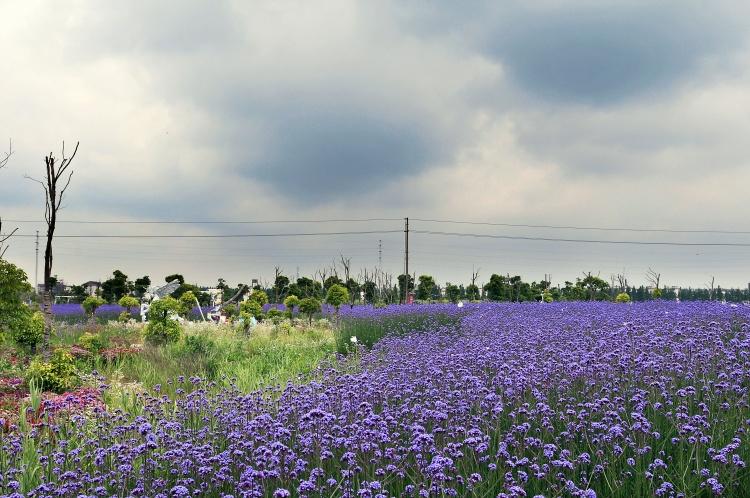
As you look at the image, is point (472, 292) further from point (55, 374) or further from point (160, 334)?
point (55, 374)

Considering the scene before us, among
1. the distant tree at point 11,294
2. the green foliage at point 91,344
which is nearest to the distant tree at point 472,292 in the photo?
the green foliage at point 91,344

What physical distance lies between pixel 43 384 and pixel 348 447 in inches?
279

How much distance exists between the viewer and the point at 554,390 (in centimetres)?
609

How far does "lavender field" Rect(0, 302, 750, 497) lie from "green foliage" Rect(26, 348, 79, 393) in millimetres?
2764

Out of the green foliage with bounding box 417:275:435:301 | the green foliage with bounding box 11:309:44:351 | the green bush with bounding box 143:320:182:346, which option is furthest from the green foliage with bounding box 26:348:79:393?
the green foliage with bounding box 417:275:435:301

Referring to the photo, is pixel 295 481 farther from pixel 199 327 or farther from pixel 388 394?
pixel 199 327

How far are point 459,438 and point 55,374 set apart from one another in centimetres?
745

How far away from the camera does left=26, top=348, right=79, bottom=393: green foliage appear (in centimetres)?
966

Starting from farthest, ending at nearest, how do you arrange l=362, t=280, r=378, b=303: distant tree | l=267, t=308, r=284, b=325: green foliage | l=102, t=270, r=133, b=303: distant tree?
l=102, t=270, r=133, b=303: distant tree → l=362, t=280, r=378, b=303: distant tree → l=267, t=308, r=284, b=325: green foliage

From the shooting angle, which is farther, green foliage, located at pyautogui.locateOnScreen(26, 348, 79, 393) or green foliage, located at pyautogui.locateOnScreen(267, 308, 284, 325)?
green foliage, located at pyautogui.locateOnScreen(267, 308, 284, 325)

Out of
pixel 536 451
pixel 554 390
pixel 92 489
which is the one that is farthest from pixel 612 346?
pixel 92 489

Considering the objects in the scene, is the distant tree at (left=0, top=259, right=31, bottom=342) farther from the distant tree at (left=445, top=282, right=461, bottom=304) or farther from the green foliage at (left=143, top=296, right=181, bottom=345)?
the distant tree at (left=445, top=282, right=461, bottom=304)

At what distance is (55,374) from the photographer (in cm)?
979

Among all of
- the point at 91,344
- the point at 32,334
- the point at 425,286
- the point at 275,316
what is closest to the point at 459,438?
the point at 91,344
